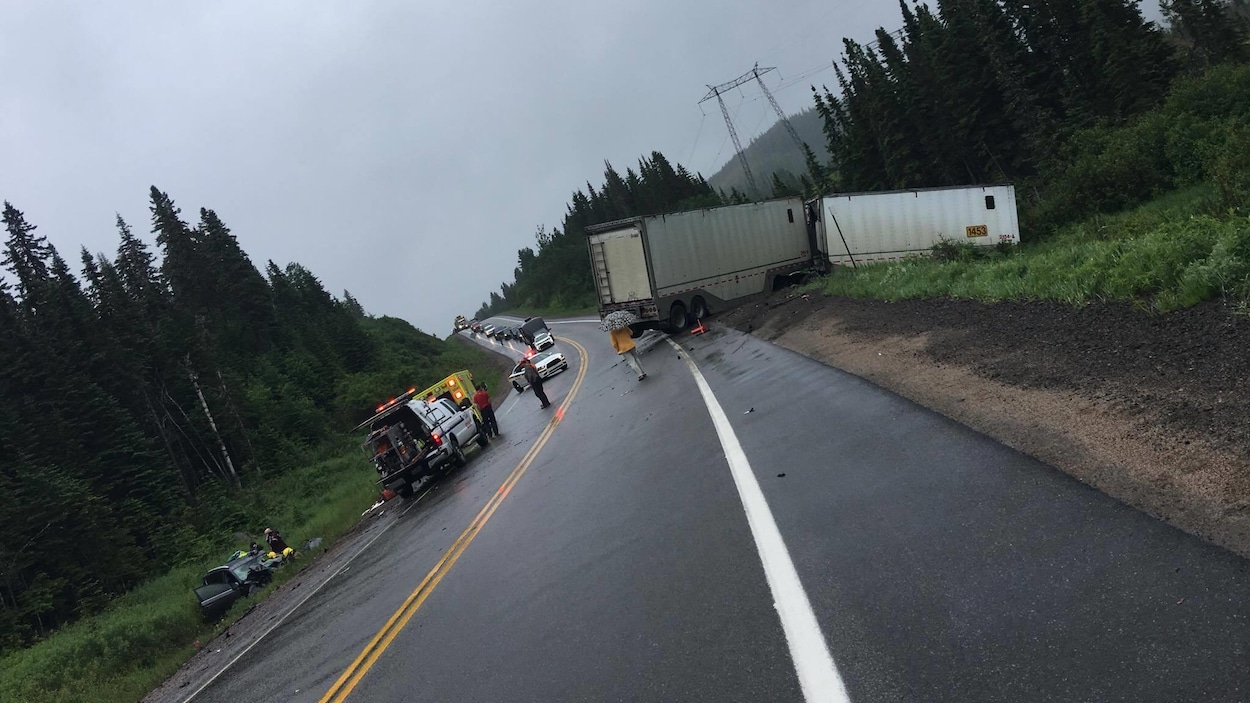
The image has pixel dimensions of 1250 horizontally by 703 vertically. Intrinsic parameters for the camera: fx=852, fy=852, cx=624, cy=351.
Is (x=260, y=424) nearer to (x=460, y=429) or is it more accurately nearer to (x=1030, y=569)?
(x=460, y=429)

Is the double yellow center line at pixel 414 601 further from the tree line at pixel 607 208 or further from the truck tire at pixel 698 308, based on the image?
the tree line at pixel 607 208

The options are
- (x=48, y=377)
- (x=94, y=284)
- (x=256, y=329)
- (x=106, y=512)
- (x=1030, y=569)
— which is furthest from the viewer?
(x=256, y=329)

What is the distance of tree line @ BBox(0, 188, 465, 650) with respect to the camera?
86.3 ft

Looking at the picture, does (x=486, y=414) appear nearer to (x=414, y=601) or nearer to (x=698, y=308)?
(x=698, y=308)

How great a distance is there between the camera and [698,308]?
32.2 meters

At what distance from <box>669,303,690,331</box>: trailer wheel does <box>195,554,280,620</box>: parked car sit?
54.9ft

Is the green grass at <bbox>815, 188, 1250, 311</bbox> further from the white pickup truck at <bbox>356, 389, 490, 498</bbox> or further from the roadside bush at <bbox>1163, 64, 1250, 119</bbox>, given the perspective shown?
the roadside bush at <bbox>1163, 64, 1250, 119</bbox>

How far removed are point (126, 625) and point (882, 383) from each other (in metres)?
13.8

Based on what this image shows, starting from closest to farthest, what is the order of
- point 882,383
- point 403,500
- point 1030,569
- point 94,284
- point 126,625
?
point 1030,569, point 882,383, point 126,625, point 403,500, point 94,284

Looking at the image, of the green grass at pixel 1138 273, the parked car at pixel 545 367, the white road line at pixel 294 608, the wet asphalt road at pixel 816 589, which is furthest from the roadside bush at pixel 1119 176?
the white road line at pixel 294 608

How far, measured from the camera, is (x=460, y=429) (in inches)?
848

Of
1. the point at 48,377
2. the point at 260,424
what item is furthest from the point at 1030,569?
the point at 260,424

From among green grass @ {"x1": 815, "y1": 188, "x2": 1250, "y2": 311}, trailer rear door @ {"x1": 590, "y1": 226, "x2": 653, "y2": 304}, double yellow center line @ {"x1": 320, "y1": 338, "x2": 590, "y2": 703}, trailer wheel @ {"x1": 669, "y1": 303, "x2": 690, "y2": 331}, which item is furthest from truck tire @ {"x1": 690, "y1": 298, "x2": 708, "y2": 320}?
double yellow center line @ {"x1": 320, "y1": 338, "x2": 590, "y2": 703}

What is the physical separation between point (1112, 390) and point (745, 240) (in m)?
26.2
